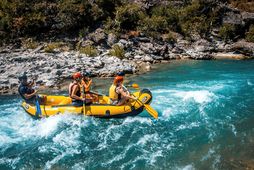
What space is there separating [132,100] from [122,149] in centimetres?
262

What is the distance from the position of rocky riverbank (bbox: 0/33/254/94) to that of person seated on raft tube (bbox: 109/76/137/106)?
549 centimetres

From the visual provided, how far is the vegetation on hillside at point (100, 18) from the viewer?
24.3 metres

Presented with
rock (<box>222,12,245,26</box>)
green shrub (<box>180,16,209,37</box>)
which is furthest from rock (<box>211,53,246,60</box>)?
rock (<box>222,12,245,26</box>)

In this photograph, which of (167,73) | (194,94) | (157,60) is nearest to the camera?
(194,94)

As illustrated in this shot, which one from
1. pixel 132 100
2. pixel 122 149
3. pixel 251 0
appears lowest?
pixel 122 149

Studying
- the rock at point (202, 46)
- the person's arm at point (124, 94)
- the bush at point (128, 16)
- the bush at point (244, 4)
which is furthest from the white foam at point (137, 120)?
the bush at point (244, 4)

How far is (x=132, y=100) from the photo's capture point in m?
10.3

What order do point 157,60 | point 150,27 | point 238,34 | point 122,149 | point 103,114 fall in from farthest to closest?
point 238,34 < point 150,27 < point 157,60 < point 103,114 < point 122,149

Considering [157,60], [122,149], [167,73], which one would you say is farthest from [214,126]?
[157,60]

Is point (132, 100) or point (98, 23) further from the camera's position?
point (98, 23)

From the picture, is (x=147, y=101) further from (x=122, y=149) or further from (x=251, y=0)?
(x=251, y=0)

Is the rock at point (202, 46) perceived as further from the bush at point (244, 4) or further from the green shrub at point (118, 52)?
the bush at point (244, 4)

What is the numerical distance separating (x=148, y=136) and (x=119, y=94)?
2.11 metres

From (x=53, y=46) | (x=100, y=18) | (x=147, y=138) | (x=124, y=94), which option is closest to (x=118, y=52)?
(x=53, y=46)
